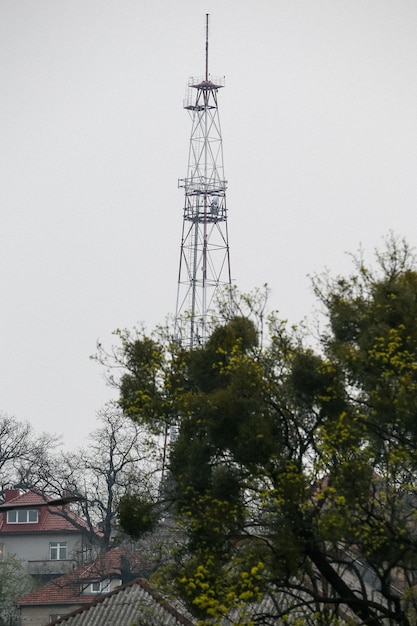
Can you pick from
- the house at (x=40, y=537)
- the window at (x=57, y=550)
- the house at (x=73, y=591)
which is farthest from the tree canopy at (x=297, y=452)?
the window at (x=57, y=550)

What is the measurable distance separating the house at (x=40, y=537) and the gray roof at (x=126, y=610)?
45.3 m

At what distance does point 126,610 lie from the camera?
43.6m

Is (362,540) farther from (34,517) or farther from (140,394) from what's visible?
(34,517)

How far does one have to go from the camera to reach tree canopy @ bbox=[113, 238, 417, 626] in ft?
102

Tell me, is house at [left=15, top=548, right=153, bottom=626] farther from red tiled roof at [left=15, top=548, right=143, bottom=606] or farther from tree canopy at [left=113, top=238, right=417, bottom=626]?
tree canopy at [left=113, top=238, right=417, bottom=626]

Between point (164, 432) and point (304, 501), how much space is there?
432 centimetres

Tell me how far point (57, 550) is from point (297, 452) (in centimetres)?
6391

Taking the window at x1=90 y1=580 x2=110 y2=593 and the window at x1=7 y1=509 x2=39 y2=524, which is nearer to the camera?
the window at x1=90 y1=580 x2=110 y2=593

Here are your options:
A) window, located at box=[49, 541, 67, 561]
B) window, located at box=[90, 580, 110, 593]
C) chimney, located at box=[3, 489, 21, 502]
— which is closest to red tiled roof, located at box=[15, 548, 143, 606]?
window, located at box=[90, 580, 110, 593]

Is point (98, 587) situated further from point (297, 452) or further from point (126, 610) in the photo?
point (297, 452)

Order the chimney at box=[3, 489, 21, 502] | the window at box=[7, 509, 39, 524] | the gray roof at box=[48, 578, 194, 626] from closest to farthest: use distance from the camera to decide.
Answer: the gray roof at box=[48, 578, 194, 626], the chimney at box=[3, 489, 21, 502], the window at box=[7, 509, 39, 524]

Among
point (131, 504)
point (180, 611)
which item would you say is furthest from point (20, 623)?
point (131, 504)

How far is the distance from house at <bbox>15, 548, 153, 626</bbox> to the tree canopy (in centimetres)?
3938

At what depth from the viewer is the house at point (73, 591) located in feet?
239
